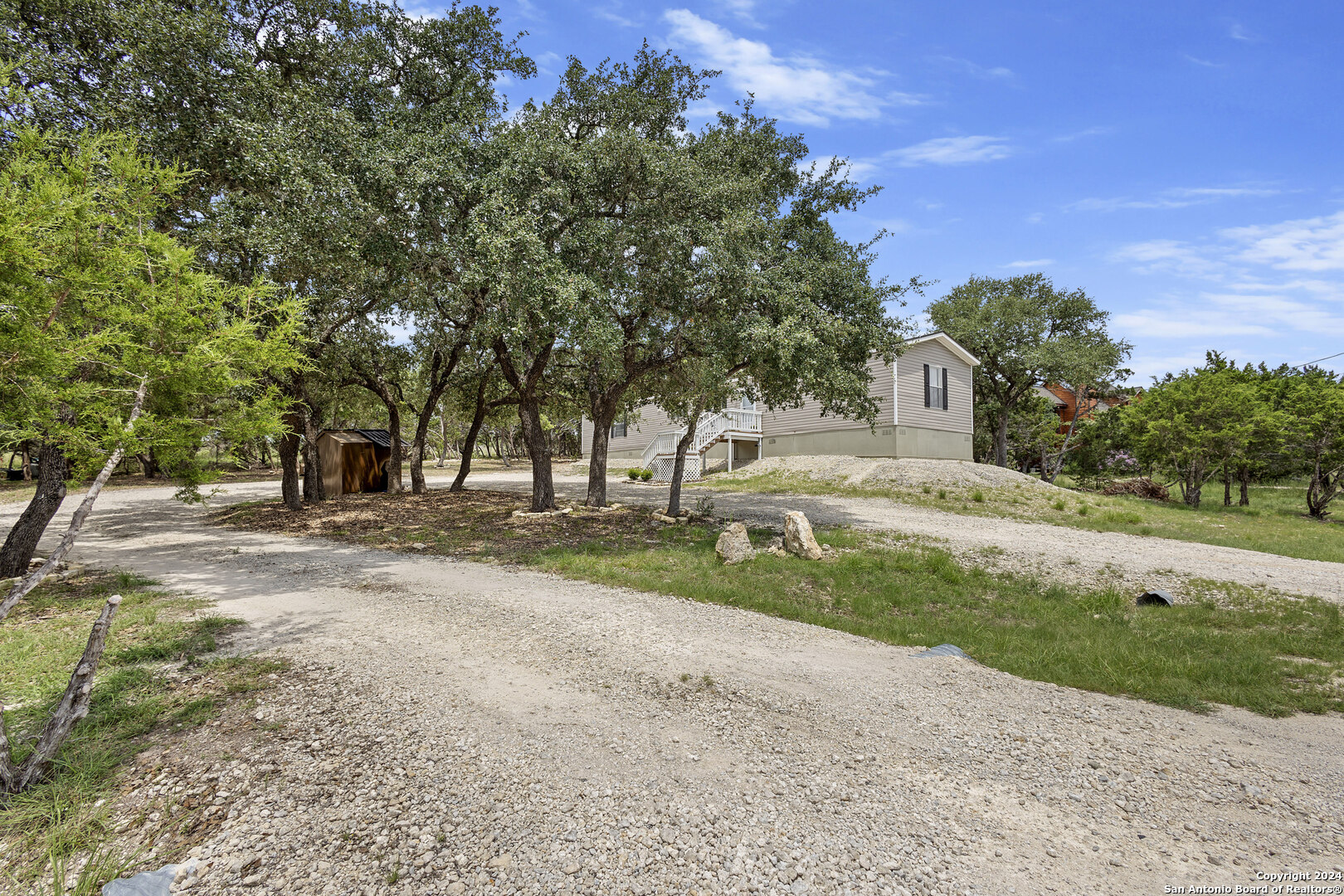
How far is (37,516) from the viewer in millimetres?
8227

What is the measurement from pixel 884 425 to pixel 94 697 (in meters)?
23.3

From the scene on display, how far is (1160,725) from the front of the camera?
4383 mm

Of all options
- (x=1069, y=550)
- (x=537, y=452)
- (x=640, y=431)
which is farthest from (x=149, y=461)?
(x=640, y=431)

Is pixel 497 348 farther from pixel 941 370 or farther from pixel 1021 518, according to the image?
pixel 941 370

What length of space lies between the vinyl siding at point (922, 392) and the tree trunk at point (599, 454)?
13112 mm

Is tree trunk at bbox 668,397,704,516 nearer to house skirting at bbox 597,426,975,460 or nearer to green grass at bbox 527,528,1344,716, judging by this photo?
green grass at bbox 527,528,1344,716

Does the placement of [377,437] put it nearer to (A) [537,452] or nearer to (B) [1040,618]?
(A) [537,452]

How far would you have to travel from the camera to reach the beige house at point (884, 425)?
23.8m

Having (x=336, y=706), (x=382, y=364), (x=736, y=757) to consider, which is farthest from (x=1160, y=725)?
(x=382, y=364)

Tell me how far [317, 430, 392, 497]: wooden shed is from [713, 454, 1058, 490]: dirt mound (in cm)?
1287

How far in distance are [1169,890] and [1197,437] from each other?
22.6 metres

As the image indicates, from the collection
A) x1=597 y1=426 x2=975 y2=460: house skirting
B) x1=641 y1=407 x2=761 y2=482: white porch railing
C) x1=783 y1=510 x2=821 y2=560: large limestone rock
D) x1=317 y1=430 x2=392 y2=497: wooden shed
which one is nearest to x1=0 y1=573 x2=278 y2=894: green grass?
x1=783 y1=510 x2=821 y2=560: large limestone rock

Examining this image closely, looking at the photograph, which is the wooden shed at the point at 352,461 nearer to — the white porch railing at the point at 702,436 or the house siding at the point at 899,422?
the house siding at the point at 899,422

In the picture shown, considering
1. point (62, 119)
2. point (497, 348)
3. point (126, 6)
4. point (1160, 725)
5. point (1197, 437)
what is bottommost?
point (1160, 725)
